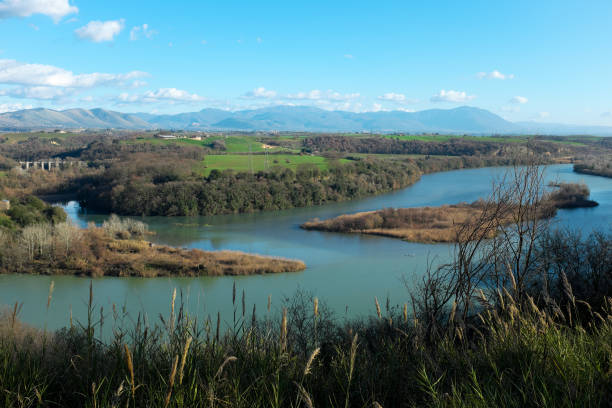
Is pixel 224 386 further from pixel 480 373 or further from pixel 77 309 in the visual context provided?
pixel 77 309

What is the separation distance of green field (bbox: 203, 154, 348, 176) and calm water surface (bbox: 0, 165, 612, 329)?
9.75 meters

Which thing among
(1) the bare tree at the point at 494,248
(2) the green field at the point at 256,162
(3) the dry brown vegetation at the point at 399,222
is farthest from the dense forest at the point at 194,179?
(1) the bare tree at the point at 494,248

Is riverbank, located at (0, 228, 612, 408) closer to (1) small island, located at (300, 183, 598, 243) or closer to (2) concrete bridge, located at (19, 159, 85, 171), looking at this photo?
(1) small island, located at (300, 183, 598, 243)

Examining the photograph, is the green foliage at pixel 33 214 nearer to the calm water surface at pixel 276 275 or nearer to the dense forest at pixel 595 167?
the calm water surface at pixel 276 275

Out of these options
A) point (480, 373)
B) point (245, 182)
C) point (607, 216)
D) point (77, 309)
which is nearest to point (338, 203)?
point (245, 182)

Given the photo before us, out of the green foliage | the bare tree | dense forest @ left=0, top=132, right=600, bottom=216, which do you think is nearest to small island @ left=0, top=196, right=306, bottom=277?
the green foliage

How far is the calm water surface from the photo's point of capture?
14773 millimetres

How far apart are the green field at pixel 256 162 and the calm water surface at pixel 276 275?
975 cm

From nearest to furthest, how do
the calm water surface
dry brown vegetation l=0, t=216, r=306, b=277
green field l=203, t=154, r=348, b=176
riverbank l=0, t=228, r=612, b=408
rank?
riverbank l=0, t=228, r=612, b=408 → the calm water surface → dry brown vegetation l=0, t=216, r=306, b=277 → green field l=203, t=154, r=348, b=176

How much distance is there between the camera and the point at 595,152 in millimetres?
56531

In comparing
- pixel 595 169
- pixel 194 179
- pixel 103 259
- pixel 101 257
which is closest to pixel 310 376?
pixel 103 259

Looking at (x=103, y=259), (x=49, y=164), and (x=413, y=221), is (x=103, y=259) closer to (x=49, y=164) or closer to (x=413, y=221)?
(x=413, y=221)

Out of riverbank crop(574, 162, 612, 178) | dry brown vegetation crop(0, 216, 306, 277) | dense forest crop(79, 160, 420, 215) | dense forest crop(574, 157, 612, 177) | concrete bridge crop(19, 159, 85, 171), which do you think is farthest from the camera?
concrete bridge crop(19, 159, 85, 171)

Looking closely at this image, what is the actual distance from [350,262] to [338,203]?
21.5 meters
